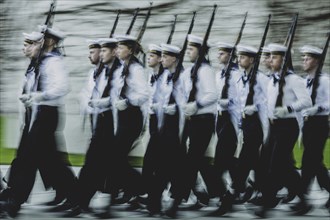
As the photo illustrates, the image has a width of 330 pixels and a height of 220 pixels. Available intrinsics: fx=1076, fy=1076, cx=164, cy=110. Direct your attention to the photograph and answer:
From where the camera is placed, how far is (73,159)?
1398cm

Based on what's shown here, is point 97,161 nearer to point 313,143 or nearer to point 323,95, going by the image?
point 313,143

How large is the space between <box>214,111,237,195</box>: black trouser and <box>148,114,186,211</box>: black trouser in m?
0.57

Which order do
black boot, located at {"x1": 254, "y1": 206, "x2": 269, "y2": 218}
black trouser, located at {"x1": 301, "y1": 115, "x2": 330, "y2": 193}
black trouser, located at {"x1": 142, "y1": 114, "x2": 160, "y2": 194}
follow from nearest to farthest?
black boot, located at {"x1": 254, "y1": 206, "x2": 269, "y2": 218} < black trouser, located at {"x1": 142, "y1": 114, "x2": 160, "y2": 194} < black trouser, located at {"x1": 301, "y1": 115, "x2": 330, "y2": 193}

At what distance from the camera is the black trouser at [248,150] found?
9555 mm

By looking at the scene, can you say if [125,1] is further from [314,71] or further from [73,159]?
[314,71]

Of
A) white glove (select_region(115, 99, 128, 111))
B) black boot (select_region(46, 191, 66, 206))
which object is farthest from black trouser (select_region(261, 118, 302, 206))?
black boot (select_region(46, 191, 66, 206))

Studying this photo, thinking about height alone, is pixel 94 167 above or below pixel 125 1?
below

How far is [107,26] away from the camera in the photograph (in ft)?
49.3

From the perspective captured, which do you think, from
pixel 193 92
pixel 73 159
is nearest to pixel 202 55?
pixel 193 92

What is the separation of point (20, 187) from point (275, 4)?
7.06 meters

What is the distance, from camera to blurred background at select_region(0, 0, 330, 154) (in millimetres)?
14617

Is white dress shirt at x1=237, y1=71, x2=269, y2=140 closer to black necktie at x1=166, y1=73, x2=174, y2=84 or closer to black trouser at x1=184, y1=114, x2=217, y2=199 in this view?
black trouser at x1=184, y1=114, x2=217, y2=199

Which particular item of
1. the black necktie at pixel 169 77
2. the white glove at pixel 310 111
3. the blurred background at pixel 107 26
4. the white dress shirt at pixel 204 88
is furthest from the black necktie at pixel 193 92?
the blurred background at pixel 107 26

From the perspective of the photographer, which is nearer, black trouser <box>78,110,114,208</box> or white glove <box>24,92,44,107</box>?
white glove <box>24,92,44,107</box>
